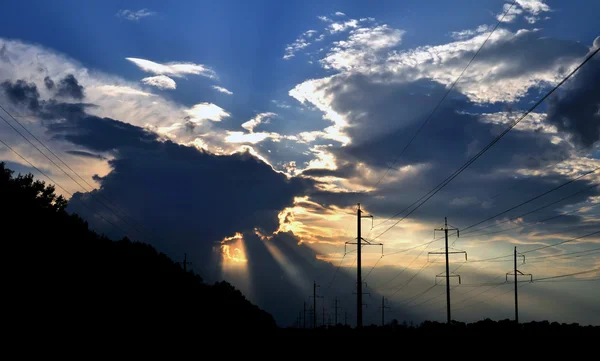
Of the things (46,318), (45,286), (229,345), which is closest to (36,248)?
(45,286)

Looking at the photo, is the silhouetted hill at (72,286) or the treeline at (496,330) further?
the treeline at (496,330)

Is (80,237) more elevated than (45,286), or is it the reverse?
(80,237)

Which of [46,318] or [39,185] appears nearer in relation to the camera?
[46,318]

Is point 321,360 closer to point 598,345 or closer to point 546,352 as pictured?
point 546,352

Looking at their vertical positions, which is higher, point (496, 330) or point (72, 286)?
point (72, 286)

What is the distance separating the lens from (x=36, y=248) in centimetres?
2517

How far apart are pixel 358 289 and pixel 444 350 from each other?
2226 cm

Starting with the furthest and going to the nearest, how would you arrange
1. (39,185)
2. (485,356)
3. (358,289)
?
1. (39,185)
2. (358,289)
3. (485,356)

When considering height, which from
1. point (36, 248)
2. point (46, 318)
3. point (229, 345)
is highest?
point (36, 248)

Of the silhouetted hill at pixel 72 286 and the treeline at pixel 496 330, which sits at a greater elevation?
the silhouetted hill at pixel 72 286

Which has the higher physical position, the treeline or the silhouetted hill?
the silhouetted hill

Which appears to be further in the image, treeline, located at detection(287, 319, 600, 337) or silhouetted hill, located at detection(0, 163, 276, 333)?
treeline, located at detection(287, 319, 600, 337)

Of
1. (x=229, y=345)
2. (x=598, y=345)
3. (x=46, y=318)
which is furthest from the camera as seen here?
(x=229, y=345)

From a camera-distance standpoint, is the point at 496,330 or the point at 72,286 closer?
the point at 72,286
